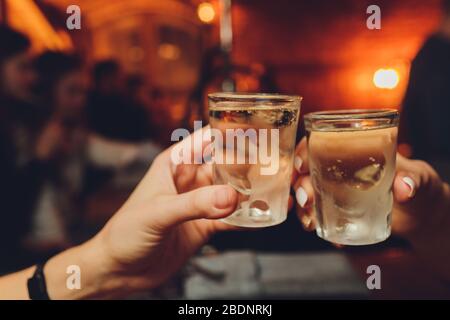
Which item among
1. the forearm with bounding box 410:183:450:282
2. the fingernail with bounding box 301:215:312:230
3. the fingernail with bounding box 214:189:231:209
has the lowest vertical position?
the forearm with bounding box 410:183:450:282

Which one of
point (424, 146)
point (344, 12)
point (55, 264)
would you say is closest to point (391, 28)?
point (344, 12)

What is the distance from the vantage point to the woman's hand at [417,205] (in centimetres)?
98

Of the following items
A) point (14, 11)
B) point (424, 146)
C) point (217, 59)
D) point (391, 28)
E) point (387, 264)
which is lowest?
point (387, 264)

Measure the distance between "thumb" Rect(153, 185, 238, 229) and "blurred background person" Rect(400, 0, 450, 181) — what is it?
56.9 inches

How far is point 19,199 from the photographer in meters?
2.10

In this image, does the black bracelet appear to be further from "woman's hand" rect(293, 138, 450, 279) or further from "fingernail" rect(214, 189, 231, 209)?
"woman's hand" rect(293, 138, 450, 279)

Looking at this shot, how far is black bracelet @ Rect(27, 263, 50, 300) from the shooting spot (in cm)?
112

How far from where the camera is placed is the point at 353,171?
33.1 inches

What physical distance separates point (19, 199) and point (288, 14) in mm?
4814

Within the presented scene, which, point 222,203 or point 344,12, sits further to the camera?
point 344,12

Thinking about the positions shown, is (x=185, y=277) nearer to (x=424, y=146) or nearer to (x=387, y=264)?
(x=387, y=264)

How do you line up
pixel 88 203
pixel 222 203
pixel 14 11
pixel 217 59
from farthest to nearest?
pixel 14 11
pixel 217 59
pixel 88 203
pixel 222 203

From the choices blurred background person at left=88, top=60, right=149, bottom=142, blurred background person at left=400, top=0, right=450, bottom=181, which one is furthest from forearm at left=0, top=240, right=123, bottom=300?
blurred background person at left=88, top=60, right=149, bottom=142

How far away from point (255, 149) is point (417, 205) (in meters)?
0.56
